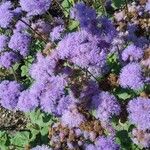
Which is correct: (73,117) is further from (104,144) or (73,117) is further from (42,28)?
(42,28)

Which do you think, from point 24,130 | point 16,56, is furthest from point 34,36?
point 24,130

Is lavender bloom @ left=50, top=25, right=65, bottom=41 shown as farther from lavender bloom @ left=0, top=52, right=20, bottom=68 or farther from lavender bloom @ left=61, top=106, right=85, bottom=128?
lavender bloom @ left=61, top=106, right=85, bottom=128

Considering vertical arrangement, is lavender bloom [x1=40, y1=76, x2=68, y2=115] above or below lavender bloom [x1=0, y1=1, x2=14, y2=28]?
below

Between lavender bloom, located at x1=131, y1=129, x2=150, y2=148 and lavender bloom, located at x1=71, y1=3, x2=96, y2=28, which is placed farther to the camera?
lavender bloom, located at x1=71, y1=3, x2=96, y2=28

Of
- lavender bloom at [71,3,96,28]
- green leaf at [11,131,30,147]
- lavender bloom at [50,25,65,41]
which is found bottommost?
green leaf at [11,131,30,147]

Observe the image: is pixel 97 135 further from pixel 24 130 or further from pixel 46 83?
pixel 24 130

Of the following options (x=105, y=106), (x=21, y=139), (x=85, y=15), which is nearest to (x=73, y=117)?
(x=105, y=106)

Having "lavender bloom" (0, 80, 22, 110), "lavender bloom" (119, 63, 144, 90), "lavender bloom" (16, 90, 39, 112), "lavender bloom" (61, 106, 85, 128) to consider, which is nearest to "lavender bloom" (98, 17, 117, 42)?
"lavender bloom" (119, 63, 144, 90)
